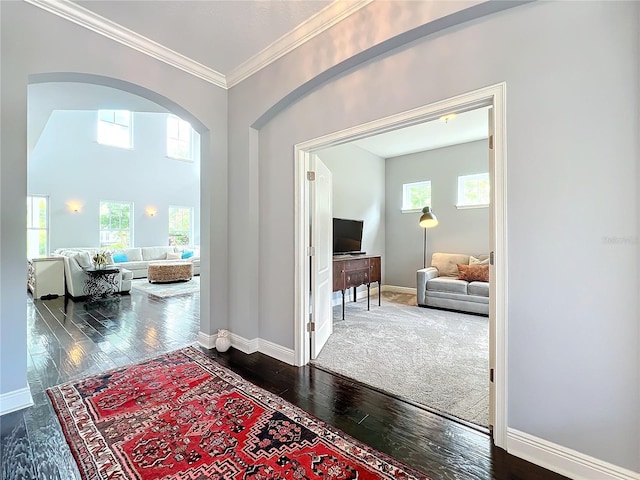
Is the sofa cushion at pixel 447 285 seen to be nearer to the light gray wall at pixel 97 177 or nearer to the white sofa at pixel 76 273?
the white sofa at pixel 76 273

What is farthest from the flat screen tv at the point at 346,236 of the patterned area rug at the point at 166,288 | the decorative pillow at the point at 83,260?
the decorative pillow at the point at 83,260

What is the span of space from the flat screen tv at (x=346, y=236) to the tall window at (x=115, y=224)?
773 cm

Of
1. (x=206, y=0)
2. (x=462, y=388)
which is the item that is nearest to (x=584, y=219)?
(x=462, y=388)

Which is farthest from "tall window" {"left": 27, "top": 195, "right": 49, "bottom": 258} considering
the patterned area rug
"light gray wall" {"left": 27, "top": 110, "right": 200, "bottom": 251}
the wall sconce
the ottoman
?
Result: the ottoman

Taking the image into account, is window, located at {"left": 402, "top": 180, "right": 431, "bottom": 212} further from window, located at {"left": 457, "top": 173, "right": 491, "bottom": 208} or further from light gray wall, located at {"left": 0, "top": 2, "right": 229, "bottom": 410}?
light gray wall, located at {"left": 0, "top": 2, "right": 229, "bottom": 410}

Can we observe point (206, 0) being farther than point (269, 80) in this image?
No

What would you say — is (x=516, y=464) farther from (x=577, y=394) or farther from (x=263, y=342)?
(x=263, y=342)

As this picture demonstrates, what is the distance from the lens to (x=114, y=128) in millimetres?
8875

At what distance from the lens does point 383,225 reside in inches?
256

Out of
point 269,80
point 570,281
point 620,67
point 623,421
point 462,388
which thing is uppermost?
point 269,80

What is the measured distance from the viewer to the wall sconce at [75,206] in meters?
8.00

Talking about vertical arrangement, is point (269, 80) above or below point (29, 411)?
above

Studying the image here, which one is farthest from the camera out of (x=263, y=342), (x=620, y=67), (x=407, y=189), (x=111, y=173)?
(x=111, y=173)

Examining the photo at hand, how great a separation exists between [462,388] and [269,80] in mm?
3155
